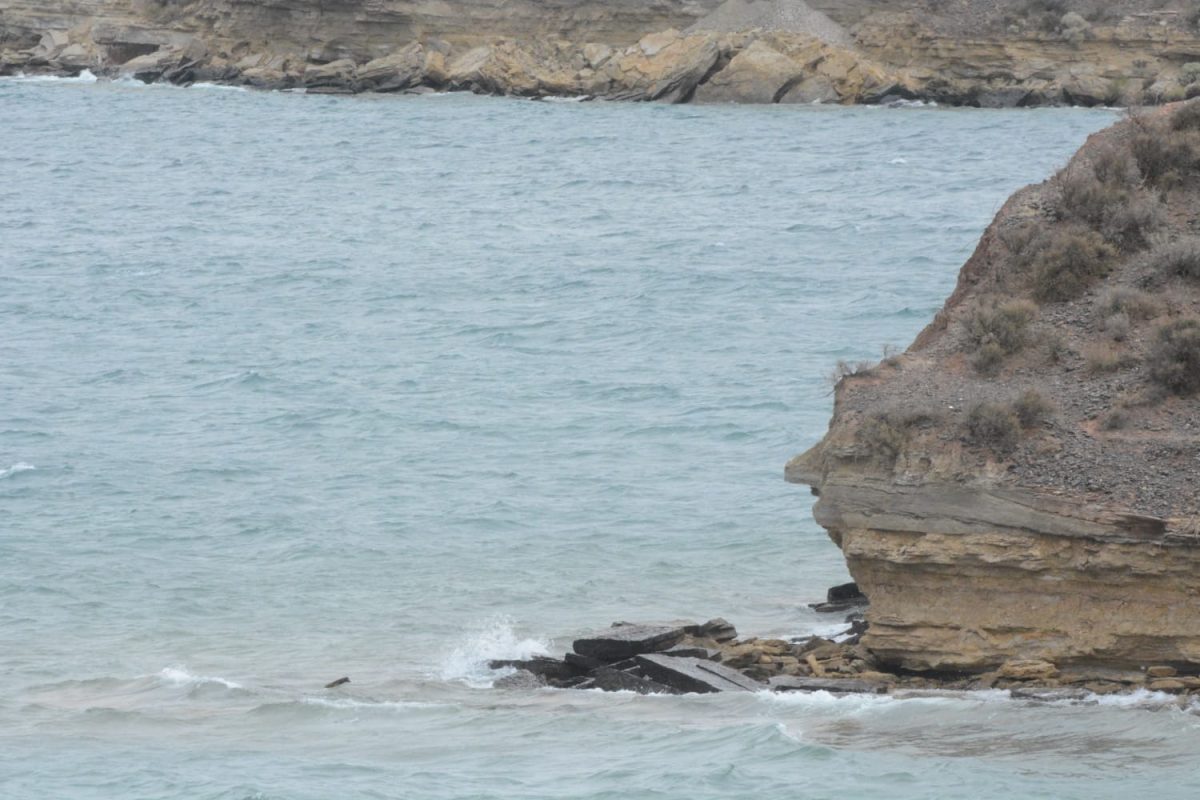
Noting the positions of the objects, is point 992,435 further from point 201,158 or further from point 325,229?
point 201,158

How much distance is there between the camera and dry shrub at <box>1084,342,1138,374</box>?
46.5 ft

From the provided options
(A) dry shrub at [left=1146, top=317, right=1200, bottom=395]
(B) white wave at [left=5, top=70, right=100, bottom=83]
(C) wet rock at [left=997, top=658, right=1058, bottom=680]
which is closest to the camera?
(C) wet rock at [left=997, top=658, right=1058, bottom=680]

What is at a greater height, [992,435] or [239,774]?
[992,435]

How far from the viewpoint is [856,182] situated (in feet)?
165

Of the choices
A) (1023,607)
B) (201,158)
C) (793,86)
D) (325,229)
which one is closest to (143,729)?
(1023,607)

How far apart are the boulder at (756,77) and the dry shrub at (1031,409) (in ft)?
214

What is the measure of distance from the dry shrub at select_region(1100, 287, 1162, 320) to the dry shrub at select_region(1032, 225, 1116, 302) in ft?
1.28

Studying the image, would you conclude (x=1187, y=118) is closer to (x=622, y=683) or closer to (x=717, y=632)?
(x=717, y=632)

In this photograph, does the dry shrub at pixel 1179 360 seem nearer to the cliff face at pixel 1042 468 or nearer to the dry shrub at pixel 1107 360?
the cliff face at pixel 1042 468

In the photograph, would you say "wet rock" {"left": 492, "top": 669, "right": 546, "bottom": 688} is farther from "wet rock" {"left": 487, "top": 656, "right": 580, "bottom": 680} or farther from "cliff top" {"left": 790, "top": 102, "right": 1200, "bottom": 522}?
"cliff top" {"left": 790, "top": 102, "right": 1200, "bottom": 522}

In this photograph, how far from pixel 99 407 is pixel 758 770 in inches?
667

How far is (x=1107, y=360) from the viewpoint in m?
14.2

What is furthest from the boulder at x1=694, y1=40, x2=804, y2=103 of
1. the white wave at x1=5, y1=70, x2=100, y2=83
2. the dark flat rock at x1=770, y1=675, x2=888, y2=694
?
the dark flat rock at x1=770, y1=675, x2=888, y2=694

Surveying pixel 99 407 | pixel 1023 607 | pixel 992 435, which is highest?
pixel 992 435
